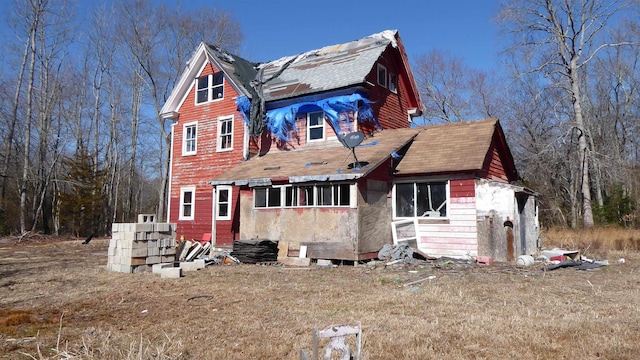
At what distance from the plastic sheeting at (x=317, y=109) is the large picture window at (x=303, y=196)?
389 cm

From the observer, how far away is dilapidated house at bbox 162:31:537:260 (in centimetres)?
1395

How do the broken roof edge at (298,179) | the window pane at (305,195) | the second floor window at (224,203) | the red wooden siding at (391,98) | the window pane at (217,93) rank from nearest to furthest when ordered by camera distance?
the broken roof edge at (298,179) < the window pane at (305,195) < the red wooden siding at (391,98) < the second floor window at (224,203) < the window pane at (217,93)

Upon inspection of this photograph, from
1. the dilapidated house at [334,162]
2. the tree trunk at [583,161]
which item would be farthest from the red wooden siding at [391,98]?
the tree trunk at [583,161]

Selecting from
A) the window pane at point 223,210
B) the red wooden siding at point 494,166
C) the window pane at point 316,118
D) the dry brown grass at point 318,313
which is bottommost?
the dry brown grass at point 318,313

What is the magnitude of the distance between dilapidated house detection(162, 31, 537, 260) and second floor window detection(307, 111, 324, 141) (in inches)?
1.7

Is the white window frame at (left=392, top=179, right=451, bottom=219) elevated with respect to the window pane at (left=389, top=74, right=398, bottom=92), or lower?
lower

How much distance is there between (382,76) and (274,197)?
25.6 ft

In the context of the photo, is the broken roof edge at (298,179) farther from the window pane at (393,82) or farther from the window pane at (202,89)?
the window pane at (393,82)

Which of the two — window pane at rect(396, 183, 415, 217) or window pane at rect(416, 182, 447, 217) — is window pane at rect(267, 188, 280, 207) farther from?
window pane at rect(416, 182, 447, 217)

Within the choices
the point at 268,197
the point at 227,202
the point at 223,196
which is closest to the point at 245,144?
the point at 223,196

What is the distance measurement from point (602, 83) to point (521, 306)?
37.2 metres

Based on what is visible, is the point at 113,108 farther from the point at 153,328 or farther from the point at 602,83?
the point at 602,83

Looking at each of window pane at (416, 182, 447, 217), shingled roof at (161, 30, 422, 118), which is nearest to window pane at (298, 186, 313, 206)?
window pane at (416, 182, 447, 217)

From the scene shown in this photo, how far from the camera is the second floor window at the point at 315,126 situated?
18.2 meters
